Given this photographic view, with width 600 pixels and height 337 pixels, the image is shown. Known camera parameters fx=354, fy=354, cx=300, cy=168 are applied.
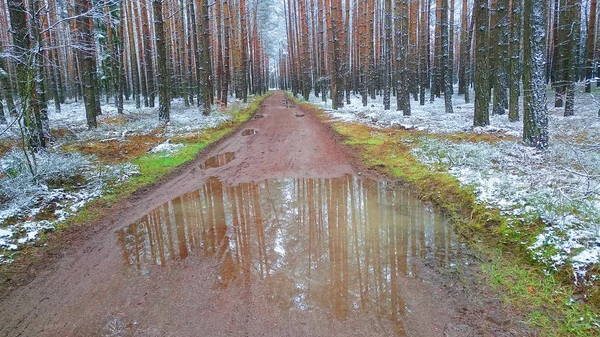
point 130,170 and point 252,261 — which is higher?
point 130,170

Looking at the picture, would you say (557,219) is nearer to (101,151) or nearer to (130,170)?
(130,170)

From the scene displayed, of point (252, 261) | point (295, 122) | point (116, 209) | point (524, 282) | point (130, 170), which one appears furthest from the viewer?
point (295, 122)

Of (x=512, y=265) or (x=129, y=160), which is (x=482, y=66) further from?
(x=129, y=160)

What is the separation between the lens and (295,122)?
56.3ft

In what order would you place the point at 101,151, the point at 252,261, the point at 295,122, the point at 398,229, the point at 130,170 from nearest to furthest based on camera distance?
1. the point at 252,261
2. the point at 398,229
3. the point at 130,170
4. the point at 101,151
5. the point at 295,122

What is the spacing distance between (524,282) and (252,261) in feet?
10.3

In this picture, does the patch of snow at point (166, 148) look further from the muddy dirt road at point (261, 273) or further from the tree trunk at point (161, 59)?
the tree trunk at point (161, 59)

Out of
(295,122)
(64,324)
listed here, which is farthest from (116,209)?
(295,122)

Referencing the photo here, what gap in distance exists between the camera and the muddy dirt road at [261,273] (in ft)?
11.1

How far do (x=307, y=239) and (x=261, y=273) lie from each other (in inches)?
41.1

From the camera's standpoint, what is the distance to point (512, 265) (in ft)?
14.1

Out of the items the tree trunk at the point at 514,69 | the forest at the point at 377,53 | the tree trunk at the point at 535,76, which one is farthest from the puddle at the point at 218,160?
the tree trunk at the point at 514,69

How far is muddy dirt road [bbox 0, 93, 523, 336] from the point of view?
339 centimetres

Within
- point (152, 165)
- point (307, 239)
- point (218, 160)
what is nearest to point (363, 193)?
point (307, 239)
